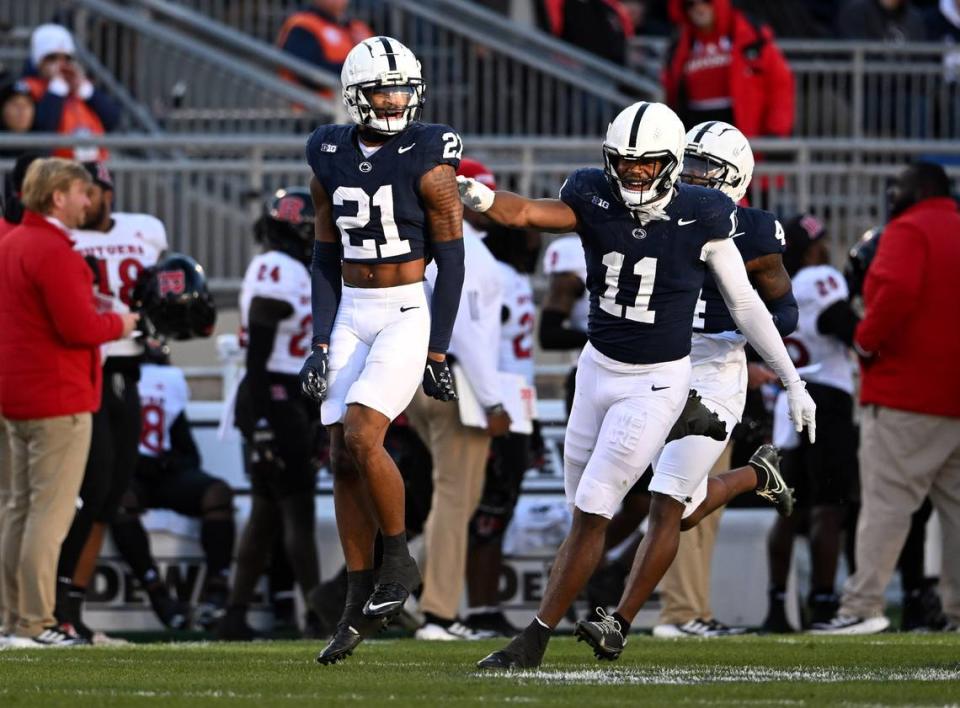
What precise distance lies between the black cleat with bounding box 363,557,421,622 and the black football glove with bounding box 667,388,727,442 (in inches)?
43.1

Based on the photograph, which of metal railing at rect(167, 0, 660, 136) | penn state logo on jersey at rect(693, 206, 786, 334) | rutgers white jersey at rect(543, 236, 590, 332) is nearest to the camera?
penn state logo on jersey at rect(693, 206, 786, 334)

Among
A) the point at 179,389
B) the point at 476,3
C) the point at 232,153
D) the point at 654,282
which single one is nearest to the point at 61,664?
the point at 654,282

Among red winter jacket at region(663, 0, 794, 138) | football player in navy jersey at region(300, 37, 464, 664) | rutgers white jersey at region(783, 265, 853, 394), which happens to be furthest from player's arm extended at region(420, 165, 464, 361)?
red winter jacket at region(663, 0, 794, 138)

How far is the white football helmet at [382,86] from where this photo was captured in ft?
24.5

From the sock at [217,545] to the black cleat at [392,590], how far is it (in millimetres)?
3456

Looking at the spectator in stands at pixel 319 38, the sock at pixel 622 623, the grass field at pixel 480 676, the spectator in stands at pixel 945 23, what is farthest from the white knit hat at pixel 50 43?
the sock at pixel 622 623

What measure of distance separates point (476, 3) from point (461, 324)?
7.36 meters

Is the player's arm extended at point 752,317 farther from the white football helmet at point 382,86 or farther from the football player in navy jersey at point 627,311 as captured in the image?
the white football helmet at point 382,86

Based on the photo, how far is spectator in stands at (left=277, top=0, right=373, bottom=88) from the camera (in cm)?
1476

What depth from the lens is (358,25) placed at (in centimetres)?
1512

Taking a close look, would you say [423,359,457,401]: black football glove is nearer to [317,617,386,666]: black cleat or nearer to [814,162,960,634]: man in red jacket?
[317,617,386,666]: black cleat

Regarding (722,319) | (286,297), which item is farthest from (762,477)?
(286,297)

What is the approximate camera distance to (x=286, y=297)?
10.1 meters

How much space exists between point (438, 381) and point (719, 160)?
5.61 ft
